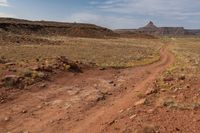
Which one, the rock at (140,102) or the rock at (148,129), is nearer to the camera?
the rock at (148,129)

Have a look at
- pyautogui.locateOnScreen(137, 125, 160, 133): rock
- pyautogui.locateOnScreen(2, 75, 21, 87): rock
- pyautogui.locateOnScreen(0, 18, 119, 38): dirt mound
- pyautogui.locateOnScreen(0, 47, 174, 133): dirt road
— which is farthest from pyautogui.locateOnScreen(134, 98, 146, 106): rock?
pyautogui.locateOnScreen(0, 18, 119, 38): dirt mound

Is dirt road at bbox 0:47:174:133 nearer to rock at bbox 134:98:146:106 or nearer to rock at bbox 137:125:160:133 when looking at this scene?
rock at bbox 134:98:146:106

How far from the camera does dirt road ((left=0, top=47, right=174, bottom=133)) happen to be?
452 inches

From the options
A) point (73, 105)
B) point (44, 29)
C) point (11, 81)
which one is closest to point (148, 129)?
point (73, 105)

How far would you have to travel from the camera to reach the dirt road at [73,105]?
11484 millimetres

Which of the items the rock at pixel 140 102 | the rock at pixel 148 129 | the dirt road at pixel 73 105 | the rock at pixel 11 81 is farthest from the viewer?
the rock at pixel 11 81

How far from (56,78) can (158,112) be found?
8.62m

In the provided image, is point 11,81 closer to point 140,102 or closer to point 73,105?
point 73,105

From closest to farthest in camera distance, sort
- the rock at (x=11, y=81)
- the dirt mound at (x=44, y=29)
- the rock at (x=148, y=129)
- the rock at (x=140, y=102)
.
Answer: the rock at (x=148, y=129), the rock at (x=140, y=102), the rock at (x=11, y=81), the dirt mound at (x=44, y=29)

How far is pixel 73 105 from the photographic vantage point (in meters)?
14.3

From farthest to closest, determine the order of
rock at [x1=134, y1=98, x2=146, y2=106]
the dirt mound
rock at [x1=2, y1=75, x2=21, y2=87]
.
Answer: the dirt mound < rock at [x1=2, y1=75, x2=21, y2=87] < rock at [x1=134, y1=98, x2=146, y2=106]

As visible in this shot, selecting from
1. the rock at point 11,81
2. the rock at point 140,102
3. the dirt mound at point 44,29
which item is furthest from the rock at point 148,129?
the dirt mound at point 44,29

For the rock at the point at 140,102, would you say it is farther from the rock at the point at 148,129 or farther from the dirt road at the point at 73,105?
the rock at the point at 148,129

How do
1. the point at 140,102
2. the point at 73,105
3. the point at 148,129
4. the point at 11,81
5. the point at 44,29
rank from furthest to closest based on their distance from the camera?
1. the point at 44,29
2. the point at 11,81
3. the point at 73,105
4. the point at 140,102
5. the point at 148,129
